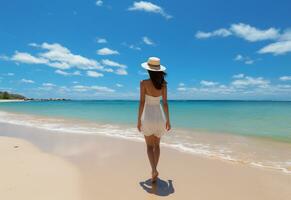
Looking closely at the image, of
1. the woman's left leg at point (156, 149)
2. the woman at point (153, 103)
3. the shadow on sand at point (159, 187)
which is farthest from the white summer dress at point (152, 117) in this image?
the shadow on sand at point (159, 187)

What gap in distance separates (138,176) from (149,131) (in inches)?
33.7

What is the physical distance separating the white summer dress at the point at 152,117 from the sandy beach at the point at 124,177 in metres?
0.83

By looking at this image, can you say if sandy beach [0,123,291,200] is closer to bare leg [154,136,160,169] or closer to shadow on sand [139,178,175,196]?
shadow on sand [139,178,175,196]

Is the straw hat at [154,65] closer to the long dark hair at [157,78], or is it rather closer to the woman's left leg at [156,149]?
the long dark hair at [157,78]

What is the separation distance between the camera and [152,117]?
13.4 feet

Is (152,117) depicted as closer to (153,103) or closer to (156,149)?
(153,103)

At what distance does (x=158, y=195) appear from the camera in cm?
368

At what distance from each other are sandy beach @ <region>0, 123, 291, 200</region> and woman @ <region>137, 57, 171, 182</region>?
51 cm

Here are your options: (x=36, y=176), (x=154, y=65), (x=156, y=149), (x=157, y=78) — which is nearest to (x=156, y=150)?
(x=156, y=149)

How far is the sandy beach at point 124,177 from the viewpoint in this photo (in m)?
3.65

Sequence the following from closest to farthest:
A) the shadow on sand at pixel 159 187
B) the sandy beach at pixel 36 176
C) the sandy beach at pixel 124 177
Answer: the sandy beach at pixel 36 176, the sandy beach at pixel 124 177, the shadow on sand at pixel 159 187

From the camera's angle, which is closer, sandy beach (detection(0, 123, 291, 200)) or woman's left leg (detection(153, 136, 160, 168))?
sandy beach (detection(0, 123, 291, 200))

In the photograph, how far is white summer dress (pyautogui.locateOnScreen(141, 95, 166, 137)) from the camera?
161 inches

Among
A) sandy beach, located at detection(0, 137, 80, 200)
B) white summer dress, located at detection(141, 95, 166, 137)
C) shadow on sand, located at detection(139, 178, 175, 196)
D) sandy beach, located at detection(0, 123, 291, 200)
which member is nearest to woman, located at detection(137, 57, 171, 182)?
white summer dress, located at detection(141, 95, 166, 137)
